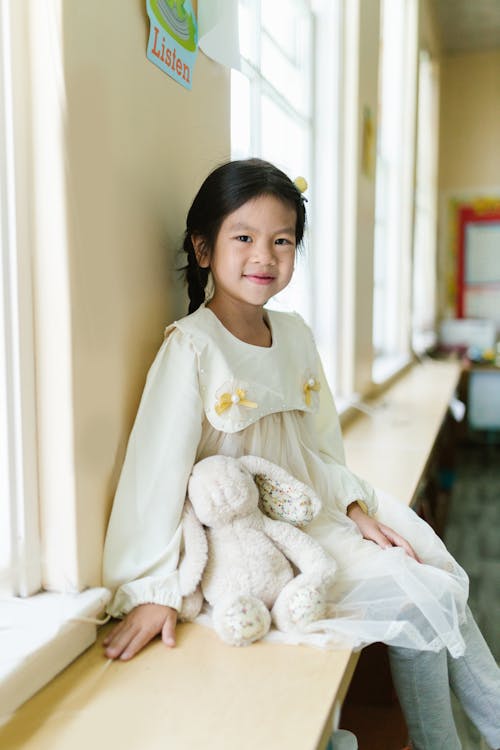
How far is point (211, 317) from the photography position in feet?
3.63

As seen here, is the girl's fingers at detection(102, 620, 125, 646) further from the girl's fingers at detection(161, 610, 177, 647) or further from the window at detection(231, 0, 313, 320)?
the window at detection(231, 0, 313, 320)

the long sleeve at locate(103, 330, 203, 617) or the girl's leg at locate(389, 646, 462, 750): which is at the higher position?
the long sleeve at locate(103, 330, 203, 617)

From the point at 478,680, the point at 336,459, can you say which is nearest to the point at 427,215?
the point at 336,459

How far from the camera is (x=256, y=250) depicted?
3.54 ft

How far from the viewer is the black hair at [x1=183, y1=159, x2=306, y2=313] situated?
1071 mm

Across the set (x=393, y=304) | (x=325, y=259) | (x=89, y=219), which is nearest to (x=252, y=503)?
(x=89, y=219)

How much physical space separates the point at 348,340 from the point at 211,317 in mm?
1543

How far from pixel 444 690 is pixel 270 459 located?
45cm

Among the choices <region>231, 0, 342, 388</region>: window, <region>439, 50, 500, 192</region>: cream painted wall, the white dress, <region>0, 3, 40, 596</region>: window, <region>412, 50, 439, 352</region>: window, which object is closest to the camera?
<region>0, 3, 40, 596</region>: window

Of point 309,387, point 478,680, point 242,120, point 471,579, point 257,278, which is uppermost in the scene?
point 242,120

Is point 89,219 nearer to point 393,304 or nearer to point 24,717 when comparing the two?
point 24,717

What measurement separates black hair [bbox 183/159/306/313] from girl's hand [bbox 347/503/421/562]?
20.0 inches

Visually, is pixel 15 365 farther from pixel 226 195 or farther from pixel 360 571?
pixel 360 571

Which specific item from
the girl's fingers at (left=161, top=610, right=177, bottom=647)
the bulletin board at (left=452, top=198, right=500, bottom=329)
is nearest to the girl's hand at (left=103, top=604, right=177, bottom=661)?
the girl's fingers at (left=161, top=610, right=177, bottom=647)
